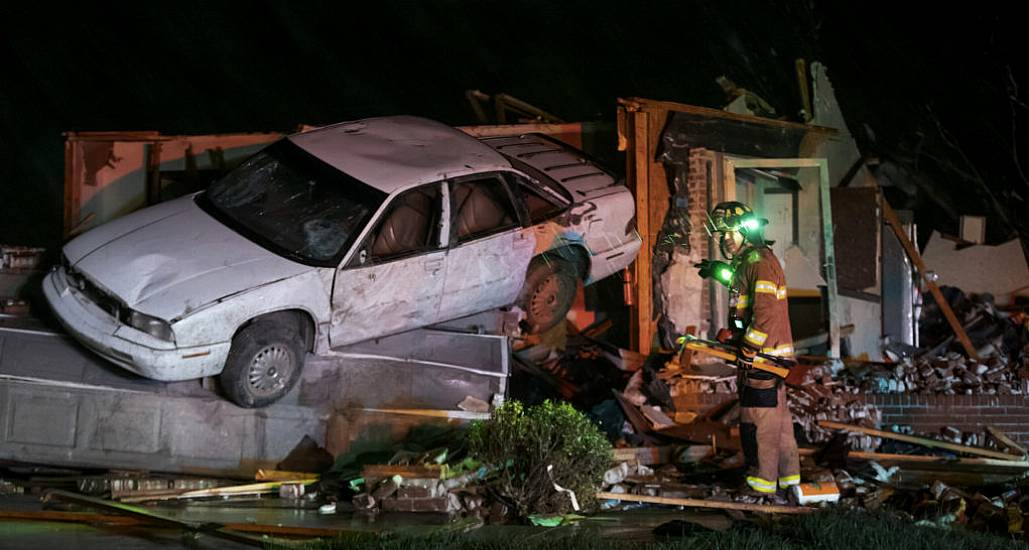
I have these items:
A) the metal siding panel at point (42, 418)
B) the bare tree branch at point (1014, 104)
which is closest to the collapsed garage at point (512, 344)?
the metal siding panel at point (42, 418)

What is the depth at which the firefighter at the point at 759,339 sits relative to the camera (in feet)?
25.1

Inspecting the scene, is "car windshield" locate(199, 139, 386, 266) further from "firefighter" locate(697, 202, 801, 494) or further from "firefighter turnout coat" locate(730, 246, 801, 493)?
"firefighter turnout coat" locate(730, 246, 801, 493)

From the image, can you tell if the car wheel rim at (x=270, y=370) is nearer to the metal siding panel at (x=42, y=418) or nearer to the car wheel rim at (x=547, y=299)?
the metal siding panel at (x=42, y=418)

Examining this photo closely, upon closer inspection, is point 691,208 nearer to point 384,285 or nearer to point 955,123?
point 384,285

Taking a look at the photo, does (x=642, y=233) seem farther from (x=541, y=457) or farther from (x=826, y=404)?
(x=541, y=457)

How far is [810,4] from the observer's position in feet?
56.7

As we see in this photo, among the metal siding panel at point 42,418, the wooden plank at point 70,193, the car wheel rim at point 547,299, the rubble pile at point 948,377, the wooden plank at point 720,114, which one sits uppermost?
the wooden plank at point 720,114

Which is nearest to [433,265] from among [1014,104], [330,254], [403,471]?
[330,254]

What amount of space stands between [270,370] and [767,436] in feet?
10.7

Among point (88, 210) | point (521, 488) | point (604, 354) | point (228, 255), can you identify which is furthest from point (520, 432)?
point (88, 210)

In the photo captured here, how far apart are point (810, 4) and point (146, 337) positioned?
41.3ft

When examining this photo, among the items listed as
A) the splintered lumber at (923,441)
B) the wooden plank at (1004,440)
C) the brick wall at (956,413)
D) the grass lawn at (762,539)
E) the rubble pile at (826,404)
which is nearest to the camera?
the grass lawn at (762,539)

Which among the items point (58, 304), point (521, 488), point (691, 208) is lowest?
point (521, 488)

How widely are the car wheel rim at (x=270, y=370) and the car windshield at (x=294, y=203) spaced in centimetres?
64
